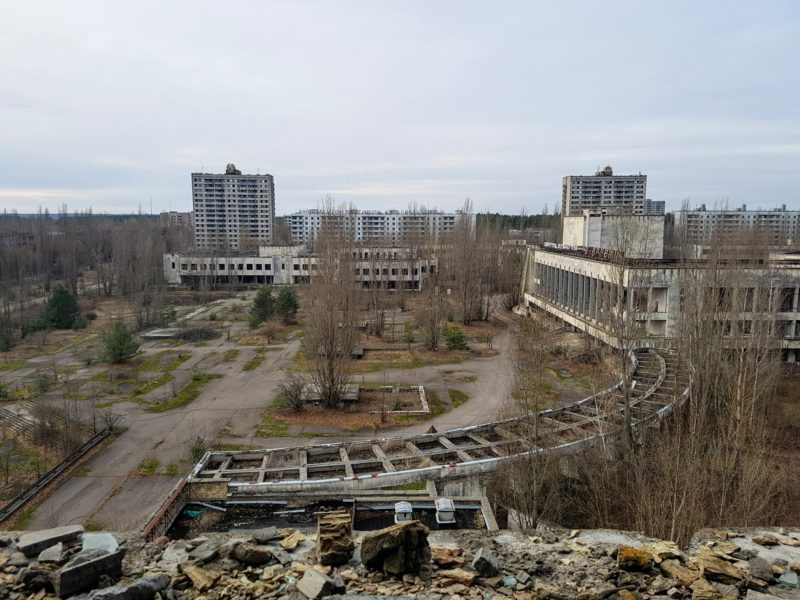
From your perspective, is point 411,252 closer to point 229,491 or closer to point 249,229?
point 229,491

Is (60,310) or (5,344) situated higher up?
(60,310)

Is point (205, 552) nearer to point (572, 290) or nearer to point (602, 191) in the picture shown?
point (572, 290)

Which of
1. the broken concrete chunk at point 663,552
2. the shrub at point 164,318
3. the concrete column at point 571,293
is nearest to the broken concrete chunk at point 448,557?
the broken concrete chunk at point 663,552

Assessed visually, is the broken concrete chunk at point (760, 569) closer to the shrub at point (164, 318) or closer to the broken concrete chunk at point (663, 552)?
the broken concrete chunk at point (663, 552)

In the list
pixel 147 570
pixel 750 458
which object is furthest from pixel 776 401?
pixel 147 570

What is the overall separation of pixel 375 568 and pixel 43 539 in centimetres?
402

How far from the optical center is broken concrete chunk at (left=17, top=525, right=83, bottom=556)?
655 centimetres

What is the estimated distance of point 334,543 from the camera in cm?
657

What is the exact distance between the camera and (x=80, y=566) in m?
5.86

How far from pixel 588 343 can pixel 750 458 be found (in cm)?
1573

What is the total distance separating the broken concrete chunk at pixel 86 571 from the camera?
579 centimetres

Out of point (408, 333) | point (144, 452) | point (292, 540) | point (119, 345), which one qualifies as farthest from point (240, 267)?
point (292, 540)

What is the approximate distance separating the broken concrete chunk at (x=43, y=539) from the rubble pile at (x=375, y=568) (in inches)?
0.5

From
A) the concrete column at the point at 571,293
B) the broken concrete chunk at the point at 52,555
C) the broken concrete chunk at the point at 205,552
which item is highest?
the concrete column at the point at 571,293
